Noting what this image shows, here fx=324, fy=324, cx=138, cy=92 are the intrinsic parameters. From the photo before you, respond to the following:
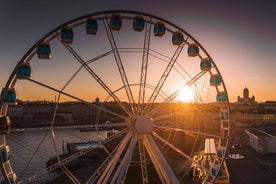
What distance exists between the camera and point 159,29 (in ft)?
50.0

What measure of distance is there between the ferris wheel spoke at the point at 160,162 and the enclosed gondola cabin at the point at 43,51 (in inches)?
205

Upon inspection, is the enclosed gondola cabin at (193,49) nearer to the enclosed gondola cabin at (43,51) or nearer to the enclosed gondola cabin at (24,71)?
the enclosed gondola cabin at (43,51)

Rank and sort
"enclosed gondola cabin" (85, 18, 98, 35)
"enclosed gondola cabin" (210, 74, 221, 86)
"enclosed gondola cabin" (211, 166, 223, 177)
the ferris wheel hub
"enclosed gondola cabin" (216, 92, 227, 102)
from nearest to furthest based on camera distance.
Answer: the ferris wheel hub < "enclosed gondola cabin" (85, 18, 98, 35) < "enclosed gondola cabin" (211, 166, 223, 177) < "enclosed gondola cabin" (216, 92, 227, 102) < "enclosed gondola cabin" (210, 74, 221, 86)

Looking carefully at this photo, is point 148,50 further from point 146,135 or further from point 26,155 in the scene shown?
point 26,155

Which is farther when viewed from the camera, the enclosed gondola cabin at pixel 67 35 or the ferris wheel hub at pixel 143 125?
the ferris wheel hub at pixel 143 125

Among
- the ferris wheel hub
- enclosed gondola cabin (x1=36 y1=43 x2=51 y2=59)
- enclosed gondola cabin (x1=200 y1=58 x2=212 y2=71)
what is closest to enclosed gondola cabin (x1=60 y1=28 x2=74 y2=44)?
enclosed gondola cabin (x1=36 y1=43 x2=51 y2=59)

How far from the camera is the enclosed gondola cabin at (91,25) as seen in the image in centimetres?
1379

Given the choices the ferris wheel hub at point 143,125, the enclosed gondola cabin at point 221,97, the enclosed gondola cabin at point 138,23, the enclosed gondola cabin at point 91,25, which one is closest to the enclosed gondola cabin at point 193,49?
the enclosed gondola cabin at point 221,97

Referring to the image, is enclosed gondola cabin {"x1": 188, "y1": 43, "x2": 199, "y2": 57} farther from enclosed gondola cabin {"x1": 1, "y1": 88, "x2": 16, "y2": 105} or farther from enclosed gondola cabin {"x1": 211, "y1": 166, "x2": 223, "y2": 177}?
enclosed gondola cabin {"x1": 1, "y1": 88, "x2": 16, "y2": 105}

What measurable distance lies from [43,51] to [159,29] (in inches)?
219

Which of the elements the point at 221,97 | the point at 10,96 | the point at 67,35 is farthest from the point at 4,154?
the point at 221,97

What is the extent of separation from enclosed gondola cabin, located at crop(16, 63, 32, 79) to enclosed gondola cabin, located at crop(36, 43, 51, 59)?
61 centimetres

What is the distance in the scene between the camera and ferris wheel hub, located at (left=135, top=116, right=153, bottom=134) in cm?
1320

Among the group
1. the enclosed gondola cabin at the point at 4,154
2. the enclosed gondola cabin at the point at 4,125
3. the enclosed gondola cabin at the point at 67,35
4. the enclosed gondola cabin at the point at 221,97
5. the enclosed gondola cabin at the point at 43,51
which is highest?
the enclosed gondola cabin at the point at 67,35
